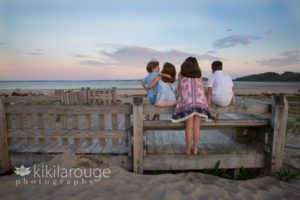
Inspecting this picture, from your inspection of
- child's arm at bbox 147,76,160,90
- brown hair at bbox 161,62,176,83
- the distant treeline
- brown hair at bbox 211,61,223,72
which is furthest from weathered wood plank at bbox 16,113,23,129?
the distant treeline

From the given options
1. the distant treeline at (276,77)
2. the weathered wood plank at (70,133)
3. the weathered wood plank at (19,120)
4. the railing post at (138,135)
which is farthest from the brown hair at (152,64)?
the distant treeline at (276,77)

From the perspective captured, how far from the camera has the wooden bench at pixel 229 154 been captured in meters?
3.60

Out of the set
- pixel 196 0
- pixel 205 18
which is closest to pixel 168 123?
pixel 196 0

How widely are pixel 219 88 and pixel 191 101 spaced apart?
73 centimetres

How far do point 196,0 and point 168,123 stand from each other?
11296 mm

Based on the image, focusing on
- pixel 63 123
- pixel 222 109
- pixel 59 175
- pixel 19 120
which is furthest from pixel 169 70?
pixel 19 120

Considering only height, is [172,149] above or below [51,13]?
below

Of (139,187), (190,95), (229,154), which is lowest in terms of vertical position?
(139,187)

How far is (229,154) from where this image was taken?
3834mm

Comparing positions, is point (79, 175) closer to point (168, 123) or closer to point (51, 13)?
point (168, 123)

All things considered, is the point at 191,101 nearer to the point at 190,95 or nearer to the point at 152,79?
the point at 190,95

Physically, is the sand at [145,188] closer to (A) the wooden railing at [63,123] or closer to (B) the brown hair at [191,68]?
(A) the wooden railing at [63,123]

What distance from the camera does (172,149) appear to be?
3996 millimetres

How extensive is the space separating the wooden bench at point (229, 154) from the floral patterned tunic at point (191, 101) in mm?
200
